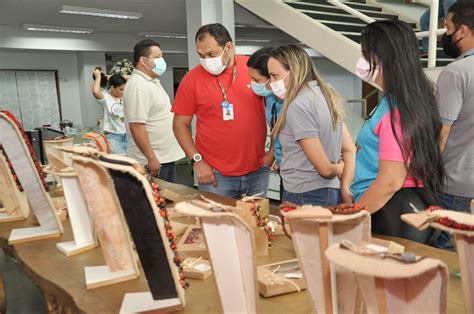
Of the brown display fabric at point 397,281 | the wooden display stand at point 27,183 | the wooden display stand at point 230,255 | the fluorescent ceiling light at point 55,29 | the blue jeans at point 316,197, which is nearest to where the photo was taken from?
the brown display fabric at point 397,281

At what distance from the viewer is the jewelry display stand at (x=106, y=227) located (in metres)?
1.09

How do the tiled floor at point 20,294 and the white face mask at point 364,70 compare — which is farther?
the tiled floor at point 20,294

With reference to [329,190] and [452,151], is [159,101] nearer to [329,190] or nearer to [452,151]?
[329,190]

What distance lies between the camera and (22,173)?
148 centimetres

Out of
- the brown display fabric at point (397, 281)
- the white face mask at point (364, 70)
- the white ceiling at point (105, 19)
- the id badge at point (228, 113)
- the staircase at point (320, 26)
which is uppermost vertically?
the white ceiling at point (105, 19)

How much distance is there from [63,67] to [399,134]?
10064 mm

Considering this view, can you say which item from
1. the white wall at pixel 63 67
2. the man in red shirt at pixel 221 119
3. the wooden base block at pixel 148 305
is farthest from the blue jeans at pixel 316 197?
the white wall at pixel 63 67

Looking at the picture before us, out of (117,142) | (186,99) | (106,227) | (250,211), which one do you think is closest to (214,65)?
(186,99)

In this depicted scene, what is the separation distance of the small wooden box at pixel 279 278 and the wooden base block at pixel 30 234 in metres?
0.83

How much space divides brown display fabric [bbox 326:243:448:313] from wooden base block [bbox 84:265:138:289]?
71cm

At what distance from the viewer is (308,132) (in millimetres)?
1655

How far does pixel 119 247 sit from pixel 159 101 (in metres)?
1.74

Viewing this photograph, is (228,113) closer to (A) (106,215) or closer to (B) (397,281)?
(A) (106,215)

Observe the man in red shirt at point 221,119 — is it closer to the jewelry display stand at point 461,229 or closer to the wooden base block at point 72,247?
the wooden base block at point 72,247
